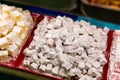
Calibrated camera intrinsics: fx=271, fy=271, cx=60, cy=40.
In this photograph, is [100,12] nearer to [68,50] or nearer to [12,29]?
[68,50]

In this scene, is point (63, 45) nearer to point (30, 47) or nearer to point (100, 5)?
point (30, 47)

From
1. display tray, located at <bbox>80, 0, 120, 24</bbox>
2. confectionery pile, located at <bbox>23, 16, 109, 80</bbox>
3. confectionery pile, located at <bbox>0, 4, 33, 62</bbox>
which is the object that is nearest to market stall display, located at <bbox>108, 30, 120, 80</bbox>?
confectionery pile, located at <bbox>23, 16, 109, 80</bbox>

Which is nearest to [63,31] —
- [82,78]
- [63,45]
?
[63,45]

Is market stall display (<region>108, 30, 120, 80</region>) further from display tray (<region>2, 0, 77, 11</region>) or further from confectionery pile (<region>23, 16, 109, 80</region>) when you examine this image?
display tray (<region>2, 0, 77, 11</region>)

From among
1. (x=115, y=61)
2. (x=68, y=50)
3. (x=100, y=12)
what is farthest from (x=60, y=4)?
(x=115, y=61)

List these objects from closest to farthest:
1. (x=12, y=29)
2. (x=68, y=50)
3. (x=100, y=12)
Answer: (x=100, y=12) < (x=68, y=50) < (x=12, y=29)
